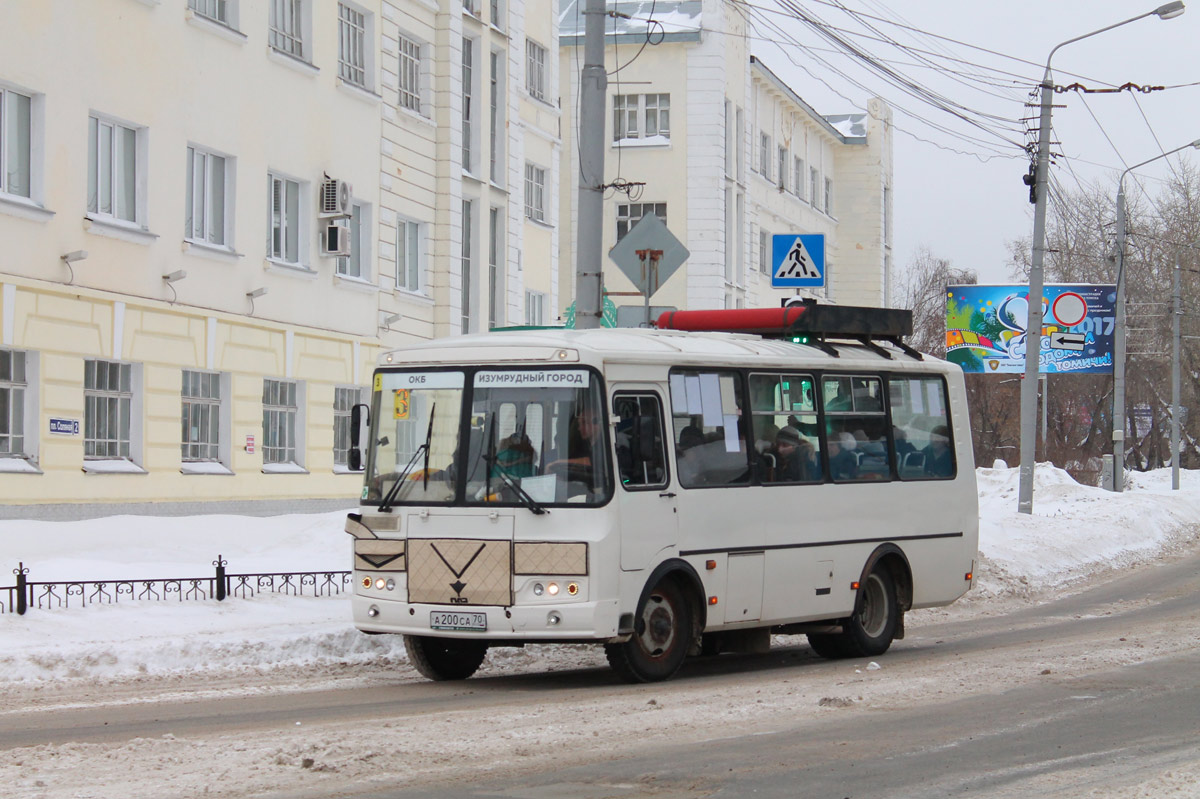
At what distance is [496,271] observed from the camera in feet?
110

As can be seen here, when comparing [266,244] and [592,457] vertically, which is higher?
[266,244]

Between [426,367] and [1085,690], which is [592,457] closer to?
[426,367]

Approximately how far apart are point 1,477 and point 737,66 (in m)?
36.7

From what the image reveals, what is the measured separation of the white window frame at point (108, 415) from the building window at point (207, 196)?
2377mm

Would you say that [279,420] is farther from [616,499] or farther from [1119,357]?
[1119,357]

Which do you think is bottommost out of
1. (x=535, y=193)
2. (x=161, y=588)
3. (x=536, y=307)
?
(x=161, y=588)

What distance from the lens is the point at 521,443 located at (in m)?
11.8

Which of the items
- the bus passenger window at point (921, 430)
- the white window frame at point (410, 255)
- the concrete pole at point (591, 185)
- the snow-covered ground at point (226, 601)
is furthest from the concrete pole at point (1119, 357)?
the concrete pole at point (591, 185)

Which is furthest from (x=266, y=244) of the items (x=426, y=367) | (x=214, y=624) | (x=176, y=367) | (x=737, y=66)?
(x=737, y=66)

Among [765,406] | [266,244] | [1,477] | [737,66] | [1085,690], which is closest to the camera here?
[1085,690]

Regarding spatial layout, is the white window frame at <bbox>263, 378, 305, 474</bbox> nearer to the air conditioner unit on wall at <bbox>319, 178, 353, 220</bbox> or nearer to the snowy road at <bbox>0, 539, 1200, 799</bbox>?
the air conditioner unit on wall at <bbox>319, 178, 353, 220</bbox>

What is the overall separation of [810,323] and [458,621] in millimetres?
4757

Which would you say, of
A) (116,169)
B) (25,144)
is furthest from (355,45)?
(25,144)

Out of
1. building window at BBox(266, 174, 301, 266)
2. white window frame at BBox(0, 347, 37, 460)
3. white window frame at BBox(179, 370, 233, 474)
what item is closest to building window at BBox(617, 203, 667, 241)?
building window at BBox(266, 174, 301, 266)
